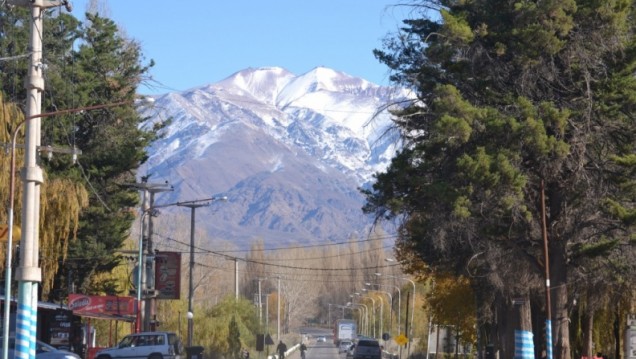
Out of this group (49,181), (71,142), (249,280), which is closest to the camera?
(49,181)

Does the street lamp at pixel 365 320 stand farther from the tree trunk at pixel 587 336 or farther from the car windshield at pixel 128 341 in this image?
the car windshield at pixel 128 341

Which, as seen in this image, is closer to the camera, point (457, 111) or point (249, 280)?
point (457, 111)

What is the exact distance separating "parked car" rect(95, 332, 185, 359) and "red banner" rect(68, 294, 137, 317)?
8.10 ft

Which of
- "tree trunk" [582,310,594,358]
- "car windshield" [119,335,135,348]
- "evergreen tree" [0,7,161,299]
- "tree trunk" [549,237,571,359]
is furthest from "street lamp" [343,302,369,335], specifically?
"tree trunk" [549,237,571,359]

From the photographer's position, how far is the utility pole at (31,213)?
27.5 meters

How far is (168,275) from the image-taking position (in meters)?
67.6

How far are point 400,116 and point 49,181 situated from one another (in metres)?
15.9

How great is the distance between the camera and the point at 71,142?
5853 cm

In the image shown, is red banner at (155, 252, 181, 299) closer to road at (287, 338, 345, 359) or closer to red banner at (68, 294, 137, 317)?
red banner at (68, 294, 137, 317)

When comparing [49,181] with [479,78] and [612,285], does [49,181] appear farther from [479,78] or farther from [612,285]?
[612,285]

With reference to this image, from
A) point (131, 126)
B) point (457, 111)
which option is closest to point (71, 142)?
point (131, 126)

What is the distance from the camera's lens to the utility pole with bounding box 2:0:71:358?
90.1 ft

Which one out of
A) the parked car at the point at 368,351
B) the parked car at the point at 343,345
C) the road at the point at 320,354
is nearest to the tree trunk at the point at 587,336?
the parked car at the point at 368,351

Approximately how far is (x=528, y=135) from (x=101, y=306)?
88.1 ft
